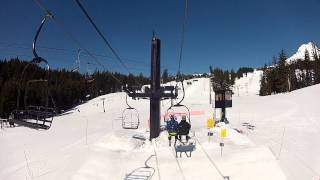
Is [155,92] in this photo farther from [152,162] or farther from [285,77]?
[285,77]

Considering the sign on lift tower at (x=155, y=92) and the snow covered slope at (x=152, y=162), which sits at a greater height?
the sign on lift tower at (x=155, y=92)

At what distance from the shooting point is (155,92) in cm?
2559

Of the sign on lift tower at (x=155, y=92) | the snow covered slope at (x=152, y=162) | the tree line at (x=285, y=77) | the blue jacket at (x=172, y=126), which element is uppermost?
the tree line at (x=285, y=77)

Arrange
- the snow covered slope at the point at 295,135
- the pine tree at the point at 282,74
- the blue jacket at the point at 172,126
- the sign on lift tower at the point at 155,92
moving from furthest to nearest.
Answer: the pine tree at the point at 282,74, the sign on lift tower at the point at 155,92, the blue jacket at the point at 172,126, the snow covered slope at the point at 295,135

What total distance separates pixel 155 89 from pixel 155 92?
0.77 feet

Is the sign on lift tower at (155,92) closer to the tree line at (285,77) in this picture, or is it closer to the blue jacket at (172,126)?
the blue jacket at (172,126)

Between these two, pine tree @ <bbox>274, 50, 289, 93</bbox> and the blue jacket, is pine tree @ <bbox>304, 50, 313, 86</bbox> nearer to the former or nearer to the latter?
pine tree @ <bbox>274, 50, 289, 93</bbox>

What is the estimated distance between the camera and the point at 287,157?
19.6 metres

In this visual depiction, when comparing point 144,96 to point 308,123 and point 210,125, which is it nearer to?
point 210,125

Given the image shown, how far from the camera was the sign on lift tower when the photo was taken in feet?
84.3

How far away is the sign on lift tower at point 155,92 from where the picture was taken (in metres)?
25.7

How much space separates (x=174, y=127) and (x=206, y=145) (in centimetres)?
229

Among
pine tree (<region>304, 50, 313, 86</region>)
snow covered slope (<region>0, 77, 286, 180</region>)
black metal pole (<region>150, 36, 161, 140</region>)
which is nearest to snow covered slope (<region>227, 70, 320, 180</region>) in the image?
snow covered slope (<region>0, 77, 286, 180</region>)

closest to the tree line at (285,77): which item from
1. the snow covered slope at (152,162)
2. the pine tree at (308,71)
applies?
the pine tree at (308,71)
